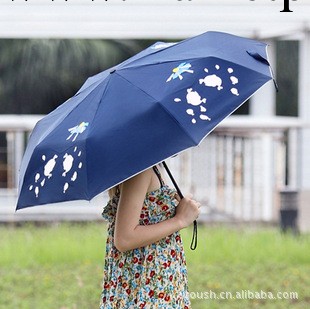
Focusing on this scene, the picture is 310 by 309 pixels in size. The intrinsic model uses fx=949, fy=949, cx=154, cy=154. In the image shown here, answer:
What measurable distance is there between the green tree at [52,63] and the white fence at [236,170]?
685 cm

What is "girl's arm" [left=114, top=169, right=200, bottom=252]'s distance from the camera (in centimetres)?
288

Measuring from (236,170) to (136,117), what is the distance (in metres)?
5.20

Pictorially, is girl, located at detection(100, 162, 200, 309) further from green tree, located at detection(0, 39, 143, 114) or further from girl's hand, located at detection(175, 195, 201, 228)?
green tree, located at detection(0, 39, 143, 114)

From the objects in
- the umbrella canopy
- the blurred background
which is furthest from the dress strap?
the blurred background

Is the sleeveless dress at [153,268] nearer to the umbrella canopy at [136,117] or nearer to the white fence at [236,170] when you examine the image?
the umbrella canopy at [136,117]

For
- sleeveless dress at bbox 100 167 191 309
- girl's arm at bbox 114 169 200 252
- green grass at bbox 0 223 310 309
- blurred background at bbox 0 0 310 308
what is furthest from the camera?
blurred background at bbox 0 0 310 308

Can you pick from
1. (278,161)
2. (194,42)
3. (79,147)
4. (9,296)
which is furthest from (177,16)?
(79,147)

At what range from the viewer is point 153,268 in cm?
301

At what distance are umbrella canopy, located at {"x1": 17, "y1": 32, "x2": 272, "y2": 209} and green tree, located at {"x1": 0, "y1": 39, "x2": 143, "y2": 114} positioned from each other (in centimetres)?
1186

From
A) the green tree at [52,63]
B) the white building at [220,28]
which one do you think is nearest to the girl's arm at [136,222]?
the white building at [220,28]

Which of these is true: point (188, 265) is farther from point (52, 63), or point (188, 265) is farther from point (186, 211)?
point (52, 63)

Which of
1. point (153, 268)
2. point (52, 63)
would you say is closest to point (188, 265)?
point (153, 268)

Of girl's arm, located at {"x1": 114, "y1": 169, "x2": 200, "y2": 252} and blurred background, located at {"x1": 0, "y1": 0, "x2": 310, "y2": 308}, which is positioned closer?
girl's arm, located at {"x1": 114, "y1": 169, "x2": 200, "y2": 252}

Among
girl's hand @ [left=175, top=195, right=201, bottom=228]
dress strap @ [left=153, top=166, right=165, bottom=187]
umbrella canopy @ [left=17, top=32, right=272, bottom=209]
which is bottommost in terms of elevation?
girl's hand @ [left=175, top=195, right=201, bottom=228]
